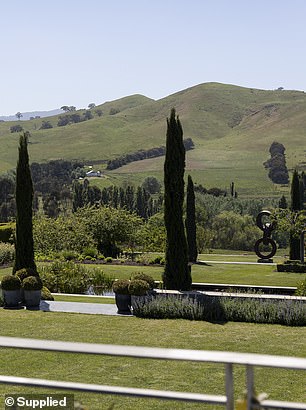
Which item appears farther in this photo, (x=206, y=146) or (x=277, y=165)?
(x=206, y=146)

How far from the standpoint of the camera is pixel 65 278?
70.6 feet

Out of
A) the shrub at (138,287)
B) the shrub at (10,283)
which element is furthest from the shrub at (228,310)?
the shrub at (10,283)

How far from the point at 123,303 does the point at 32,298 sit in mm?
2768

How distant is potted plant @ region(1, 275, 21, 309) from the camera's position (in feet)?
55.5

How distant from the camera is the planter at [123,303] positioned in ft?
Answer: 52.4

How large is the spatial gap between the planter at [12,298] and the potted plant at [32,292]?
0.83ft

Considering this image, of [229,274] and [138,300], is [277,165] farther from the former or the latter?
[138,300]

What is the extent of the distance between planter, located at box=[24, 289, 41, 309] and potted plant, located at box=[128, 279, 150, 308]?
286 centimetres

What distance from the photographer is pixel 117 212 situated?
3453cm

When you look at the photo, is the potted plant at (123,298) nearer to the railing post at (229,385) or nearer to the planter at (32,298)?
the planter at (32,298)

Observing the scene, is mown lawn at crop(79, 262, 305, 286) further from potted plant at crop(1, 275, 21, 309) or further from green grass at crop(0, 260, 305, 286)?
potted plant at crop(1, 275, 21, 309)

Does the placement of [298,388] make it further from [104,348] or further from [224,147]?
[224,147]

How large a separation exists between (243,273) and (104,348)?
77.4ft

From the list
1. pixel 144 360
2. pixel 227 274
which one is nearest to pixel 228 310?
pixel 144 360
